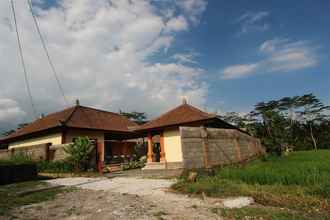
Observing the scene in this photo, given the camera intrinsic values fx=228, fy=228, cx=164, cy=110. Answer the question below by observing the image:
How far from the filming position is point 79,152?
11414 mm

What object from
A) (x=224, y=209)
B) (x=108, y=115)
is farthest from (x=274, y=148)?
(x=224, y=209)

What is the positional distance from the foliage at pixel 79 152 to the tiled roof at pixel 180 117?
3681 millimetres

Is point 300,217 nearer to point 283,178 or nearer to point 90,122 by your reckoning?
point 283,178

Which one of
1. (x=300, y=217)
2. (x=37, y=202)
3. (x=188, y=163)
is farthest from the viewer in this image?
(x=188, y=163)

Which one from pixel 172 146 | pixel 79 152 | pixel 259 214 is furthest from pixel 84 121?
pixel 259 214

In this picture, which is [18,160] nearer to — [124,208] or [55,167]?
[55,167]

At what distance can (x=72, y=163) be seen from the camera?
459 inches

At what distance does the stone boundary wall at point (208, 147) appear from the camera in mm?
8484

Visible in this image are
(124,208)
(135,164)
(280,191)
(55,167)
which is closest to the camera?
(124,208)

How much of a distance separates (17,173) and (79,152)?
2.75 metres

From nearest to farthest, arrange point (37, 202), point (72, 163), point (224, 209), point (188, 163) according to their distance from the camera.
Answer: point (224, 209) < point (37, 202) < point (188, 163) < point (72, 163)

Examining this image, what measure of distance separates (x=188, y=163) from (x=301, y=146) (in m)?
36.8

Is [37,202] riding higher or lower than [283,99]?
lower

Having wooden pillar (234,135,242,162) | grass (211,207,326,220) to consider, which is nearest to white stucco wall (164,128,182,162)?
wooden pillar (234,135,242,162)
